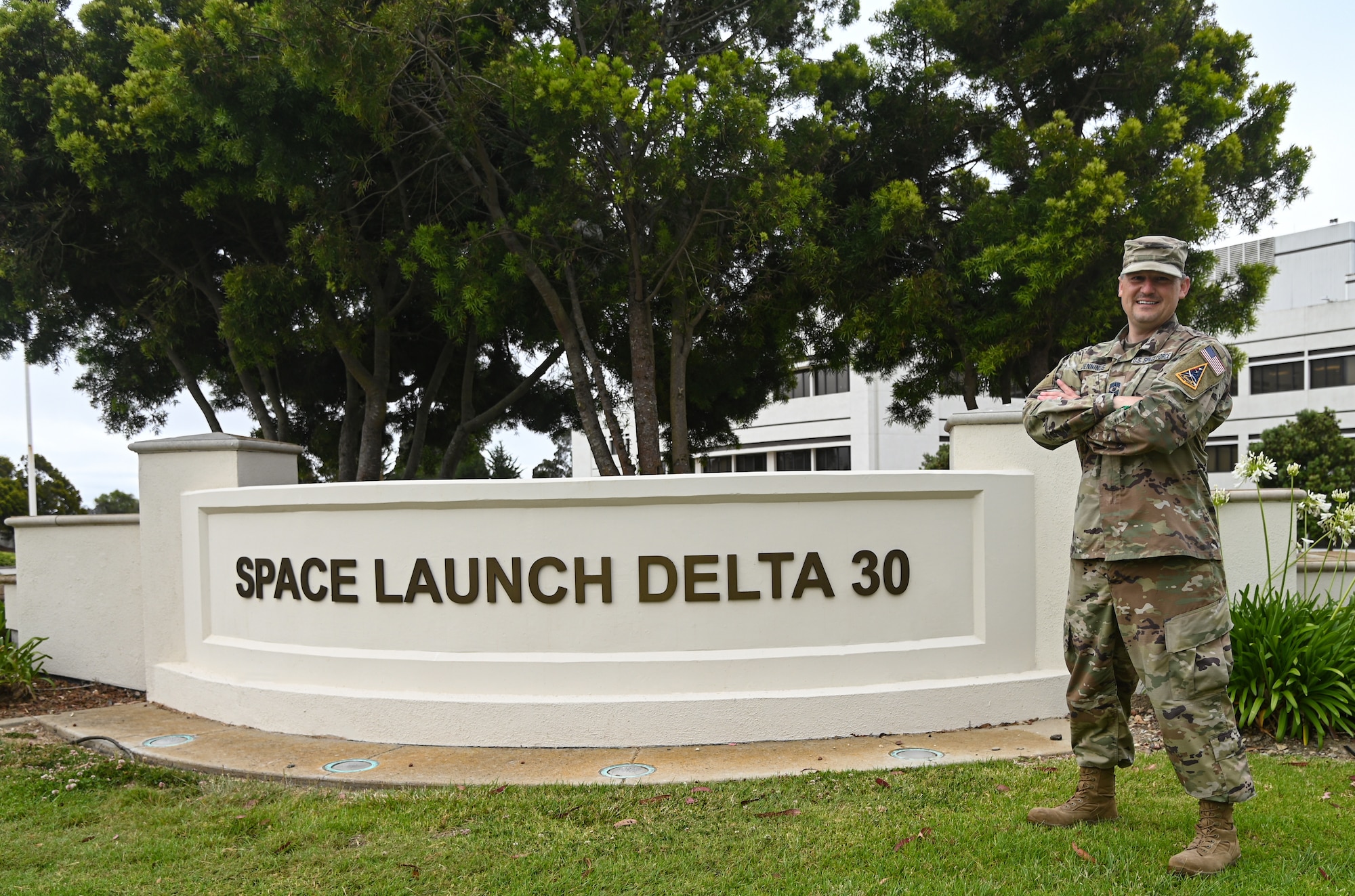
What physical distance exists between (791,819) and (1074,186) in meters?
10.9

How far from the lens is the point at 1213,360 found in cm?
348

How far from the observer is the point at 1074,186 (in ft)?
41.4

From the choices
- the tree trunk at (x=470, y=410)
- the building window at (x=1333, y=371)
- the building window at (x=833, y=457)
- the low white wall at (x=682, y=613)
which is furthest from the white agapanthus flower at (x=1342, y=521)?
the building window at (x=1333, y=371)

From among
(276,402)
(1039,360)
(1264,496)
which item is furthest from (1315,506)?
(276,402)

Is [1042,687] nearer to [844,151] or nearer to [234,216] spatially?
[844,151]

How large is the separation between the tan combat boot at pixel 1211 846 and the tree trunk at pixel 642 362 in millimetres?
8697

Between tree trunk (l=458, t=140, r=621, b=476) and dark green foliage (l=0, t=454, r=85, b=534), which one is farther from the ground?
tree trunk (l=458, t=140, r=621, b=476)

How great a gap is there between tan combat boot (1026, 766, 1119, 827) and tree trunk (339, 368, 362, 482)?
12403mm

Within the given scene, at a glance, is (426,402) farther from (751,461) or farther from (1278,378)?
(1278,378)

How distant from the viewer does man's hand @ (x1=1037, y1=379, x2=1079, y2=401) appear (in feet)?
12.2

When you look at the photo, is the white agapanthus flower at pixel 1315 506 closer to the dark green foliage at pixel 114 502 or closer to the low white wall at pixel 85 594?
the low white wall at pixel 85 594

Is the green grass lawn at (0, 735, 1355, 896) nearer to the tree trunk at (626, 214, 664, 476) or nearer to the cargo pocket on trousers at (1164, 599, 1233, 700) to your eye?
the cargo pocket on trousers at (1164, 599, 1233, 700)

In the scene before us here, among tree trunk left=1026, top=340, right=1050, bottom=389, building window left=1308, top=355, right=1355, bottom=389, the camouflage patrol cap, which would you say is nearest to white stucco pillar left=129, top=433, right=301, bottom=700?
the camouflage patrol cap

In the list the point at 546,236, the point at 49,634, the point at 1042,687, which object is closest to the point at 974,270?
the point at 546,236
